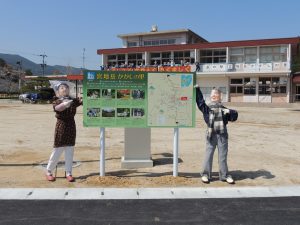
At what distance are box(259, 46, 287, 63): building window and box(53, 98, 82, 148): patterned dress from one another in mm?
38151

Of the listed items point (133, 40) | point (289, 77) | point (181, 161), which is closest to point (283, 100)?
point (289, 77)

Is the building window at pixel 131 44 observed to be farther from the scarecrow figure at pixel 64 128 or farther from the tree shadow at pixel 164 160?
the scarecrow figure at pixel 64 128

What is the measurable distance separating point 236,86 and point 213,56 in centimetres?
495

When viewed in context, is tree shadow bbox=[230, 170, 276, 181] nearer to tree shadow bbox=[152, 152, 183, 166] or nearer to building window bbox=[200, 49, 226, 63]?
tree shadow bbox=[152, 152, 183, 166]

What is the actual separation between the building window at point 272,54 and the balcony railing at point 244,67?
1.00 m

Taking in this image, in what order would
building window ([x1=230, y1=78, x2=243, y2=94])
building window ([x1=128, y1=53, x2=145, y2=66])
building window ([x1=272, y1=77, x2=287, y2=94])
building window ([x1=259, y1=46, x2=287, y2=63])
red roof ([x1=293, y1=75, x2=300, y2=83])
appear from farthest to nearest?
building window ([x1=128, y1=53, x2=145, y2=66]), building window ([x1=230, y1=78, x2=243, y2=94]), building window ([x1=259, y1=46, x2=287, y2=63]), building window ([x1=272, y1=77, x2=287, y2=94]), red roof ([x1=293, y1=75, x2=300, y2=83])

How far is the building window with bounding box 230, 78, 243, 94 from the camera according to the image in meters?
43.0

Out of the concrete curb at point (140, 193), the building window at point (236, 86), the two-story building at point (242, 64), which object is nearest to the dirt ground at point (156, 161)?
the concrete curb at point (140, 193)

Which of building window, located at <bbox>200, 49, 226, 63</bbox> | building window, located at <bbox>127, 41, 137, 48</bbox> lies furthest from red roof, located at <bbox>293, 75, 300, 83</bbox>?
building window, located at <bbox>127, 41, 137, 48</bbox>

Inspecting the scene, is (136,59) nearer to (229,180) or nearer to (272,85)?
(272,85)

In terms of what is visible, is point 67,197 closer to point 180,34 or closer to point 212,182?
point 212,182

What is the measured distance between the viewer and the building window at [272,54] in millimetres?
40906

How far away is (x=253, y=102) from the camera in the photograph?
137 feet

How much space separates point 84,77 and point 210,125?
91.6 inches
